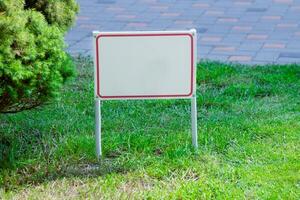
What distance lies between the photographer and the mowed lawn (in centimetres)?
512

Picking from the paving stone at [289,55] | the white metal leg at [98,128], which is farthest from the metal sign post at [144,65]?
the paving stone at [289,55]

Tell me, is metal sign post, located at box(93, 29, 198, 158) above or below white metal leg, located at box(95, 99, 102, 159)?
above

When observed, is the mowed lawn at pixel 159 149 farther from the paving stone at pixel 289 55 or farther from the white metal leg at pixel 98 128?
Result: the paving stone at pixel 289 55

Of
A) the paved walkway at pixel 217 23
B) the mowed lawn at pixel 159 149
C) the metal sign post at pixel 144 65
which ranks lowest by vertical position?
the mowed lawn at pixel 159 149

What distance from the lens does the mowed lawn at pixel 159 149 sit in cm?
512

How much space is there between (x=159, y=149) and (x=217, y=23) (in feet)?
15.2

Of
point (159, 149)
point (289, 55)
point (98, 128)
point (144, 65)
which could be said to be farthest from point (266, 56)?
point (98, 128)

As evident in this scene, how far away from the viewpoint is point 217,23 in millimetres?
10141

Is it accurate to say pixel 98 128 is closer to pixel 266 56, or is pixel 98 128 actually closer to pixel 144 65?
pixel 144 65

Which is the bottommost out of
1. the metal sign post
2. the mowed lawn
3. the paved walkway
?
the mowed lawn

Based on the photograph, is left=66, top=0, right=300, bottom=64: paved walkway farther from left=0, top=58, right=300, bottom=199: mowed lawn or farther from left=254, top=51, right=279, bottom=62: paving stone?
left=0, top=58, right=300, bottom=199: mowed lawn

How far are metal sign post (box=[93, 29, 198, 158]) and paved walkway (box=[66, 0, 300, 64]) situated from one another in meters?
3.09

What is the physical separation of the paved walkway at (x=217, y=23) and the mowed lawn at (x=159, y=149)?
1658mm

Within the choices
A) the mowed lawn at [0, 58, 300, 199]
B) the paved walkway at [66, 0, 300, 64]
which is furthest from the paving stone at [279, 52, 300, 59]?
the mowed lawn at [0, 58, 300, 199]
